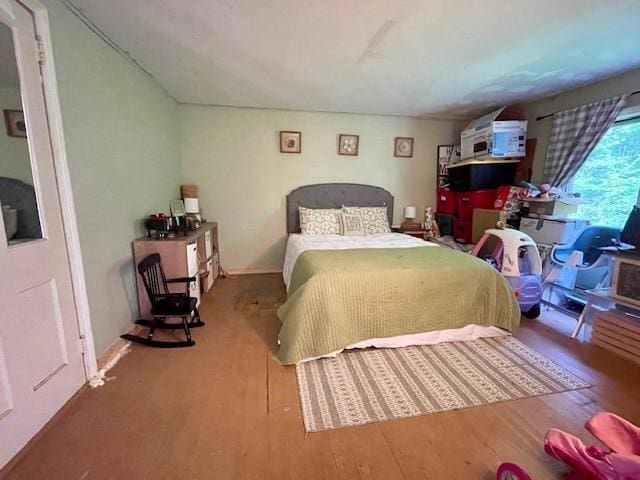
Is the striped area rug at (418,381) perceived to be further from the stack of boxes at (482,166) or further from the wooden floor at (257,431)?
the stack of boxes at (482,166)

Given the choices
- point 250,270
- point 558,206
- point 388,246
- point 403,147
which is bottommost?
point 250,270

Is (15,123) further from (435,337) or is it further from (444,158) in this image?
(444,158)

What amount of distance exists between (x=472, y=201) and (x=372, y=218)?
53.3 inches

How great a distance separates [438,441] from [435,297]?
97 cm

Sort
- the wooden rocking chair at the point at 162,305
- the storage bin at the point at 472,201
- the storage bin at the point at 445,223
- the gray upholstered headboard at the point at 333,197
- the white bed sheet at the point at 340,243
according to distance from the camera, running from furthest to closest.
→ the storage bin at the point at 445,223 < the gray upholstered headboard at the point at 333,197 < the storage bin at the point at 472,201 < the white bed sheet at the point at 340,243 < the wooden rocking chair at the point at 162,305

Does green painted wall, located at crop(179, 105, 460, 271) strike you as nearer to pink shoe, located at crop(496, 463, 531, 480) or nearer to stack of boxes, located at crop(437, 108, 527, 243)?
stack of boxes, located at crop(437, 108, 527, 243)

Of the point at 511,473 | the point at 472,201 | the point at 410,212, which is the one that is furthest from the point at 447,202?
the point at 511,473

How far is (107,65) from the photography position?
6.51 feet

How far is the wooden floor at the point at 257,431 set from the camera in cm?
117

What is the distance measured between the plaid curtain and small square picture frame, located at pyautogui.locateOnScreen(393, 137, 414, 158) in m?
1.62

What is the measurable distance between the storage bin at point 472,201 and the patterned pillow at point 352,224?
1486 mm

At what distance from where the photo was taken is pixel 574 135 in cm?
280

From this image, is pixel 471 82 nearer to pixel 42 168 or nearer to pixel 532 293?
pixel 532 293

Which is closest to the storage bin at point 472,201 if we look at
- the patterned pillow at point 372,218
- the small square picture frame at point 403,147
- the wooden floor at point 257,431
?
the small square picture frame at point 403,147
